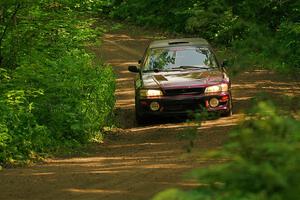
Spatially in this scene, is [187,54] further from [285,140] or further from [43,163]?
[285,140]

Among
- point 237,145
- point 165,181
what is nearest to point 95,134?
point 165,181

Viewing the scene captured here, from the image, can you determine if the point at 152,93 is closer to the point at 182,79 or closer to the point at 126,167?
the point at 182,79

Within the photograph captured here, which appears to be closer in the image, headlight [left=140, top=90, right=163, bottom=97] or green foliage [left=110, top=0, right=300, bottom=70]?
green foliage [left=110, top=0, right=300, bottom=70]

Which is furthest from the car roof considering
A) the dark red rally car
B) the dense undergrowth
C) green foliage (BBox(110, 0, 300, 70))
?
the dense undergrowth

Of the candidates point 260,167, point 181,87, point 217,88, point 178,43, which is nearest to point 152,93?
point 181,87

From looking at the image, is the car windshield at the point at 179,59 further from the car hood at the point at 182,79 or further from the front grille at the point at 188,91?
the front grille at the point at 188,91

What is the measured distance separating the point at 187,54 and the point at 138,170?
549 centimetres

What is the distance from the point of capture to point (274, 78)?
66.5ft

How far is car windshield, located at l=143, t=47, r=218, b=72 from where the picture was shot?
13.2 meters

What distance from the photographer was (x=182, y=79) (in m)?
12.5

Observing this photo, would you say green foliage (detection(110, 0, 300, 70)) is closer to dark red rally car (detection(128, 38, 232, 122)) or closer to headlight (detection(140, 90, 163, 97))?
dark red rally car (detection(128, 38, 232, 122))

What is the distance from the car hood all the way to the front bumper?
0.81ft

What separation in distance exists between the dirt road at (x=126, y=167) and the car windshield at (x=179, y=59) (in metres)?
1.24

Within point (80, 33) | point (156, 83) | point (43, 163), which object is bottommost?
point (43, 163)
